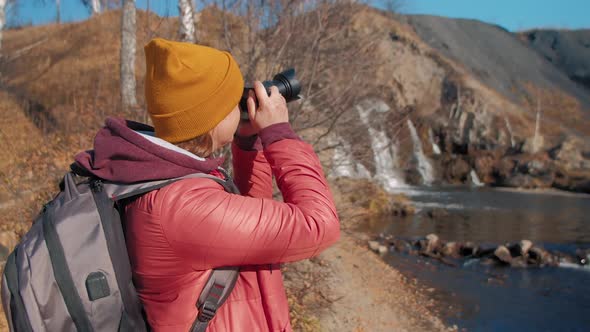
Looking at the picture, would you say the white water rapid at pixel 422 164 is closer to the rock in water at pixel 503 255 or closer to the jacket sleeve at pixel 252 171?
the rock in water at pixel 503 255

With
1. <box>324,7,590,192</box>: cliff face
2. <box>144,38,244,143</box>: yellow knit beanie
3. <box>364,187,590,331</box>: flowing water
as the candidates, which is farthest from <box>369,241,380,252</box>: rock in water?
<box>144,38,244,143</box>: yellow knit beanie

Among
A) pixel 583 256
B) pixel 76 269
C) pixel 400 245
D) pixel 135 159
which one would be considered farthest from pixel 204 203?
pixel 583 256

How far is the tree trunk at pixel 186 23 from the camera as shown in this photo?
236 inches

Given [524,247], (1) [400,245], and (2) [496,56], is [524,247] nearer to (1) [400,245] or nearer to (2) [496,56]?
(1) [400,245]

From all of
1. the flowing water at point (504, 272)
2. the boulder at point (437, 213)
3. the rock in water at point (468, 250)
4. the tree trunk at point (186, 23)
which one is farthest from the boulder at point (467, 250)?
the tree trunk at point (186, 23)

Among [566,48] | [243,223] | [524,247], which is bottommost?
[524,247]

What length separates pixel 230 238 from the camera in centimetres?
131

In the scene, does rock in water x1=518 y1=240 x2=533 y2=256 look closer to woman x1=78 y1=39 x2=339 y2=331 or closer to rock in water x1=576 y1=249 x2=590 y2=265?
rock in water x1=576 y1=249 x2=590 y2=265

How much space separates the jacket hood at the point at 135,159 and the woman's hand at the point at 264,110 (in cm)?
21

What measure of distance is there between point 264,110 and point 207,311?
659 mm

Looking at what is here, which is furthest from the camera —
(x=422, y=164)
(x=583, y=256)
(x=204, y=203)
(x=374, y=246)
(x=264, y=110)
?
(x=422, y=164)

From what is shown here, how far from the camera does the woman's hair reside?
1.50m

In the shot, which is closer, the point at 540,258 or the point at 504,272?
the point at 504,272

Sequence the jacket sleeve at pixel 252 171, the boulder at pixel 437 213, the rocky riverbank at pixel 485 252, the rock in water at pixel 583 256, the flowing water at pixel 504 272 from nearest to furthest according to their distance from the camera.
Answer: the jacket sleeve at pixel 252 171 → the flowing water at pixel 504 272 → the rock in water at pixel 583 256 → the rocky riverbank at pixel 485 252 → the boulder at pixel 437 213
